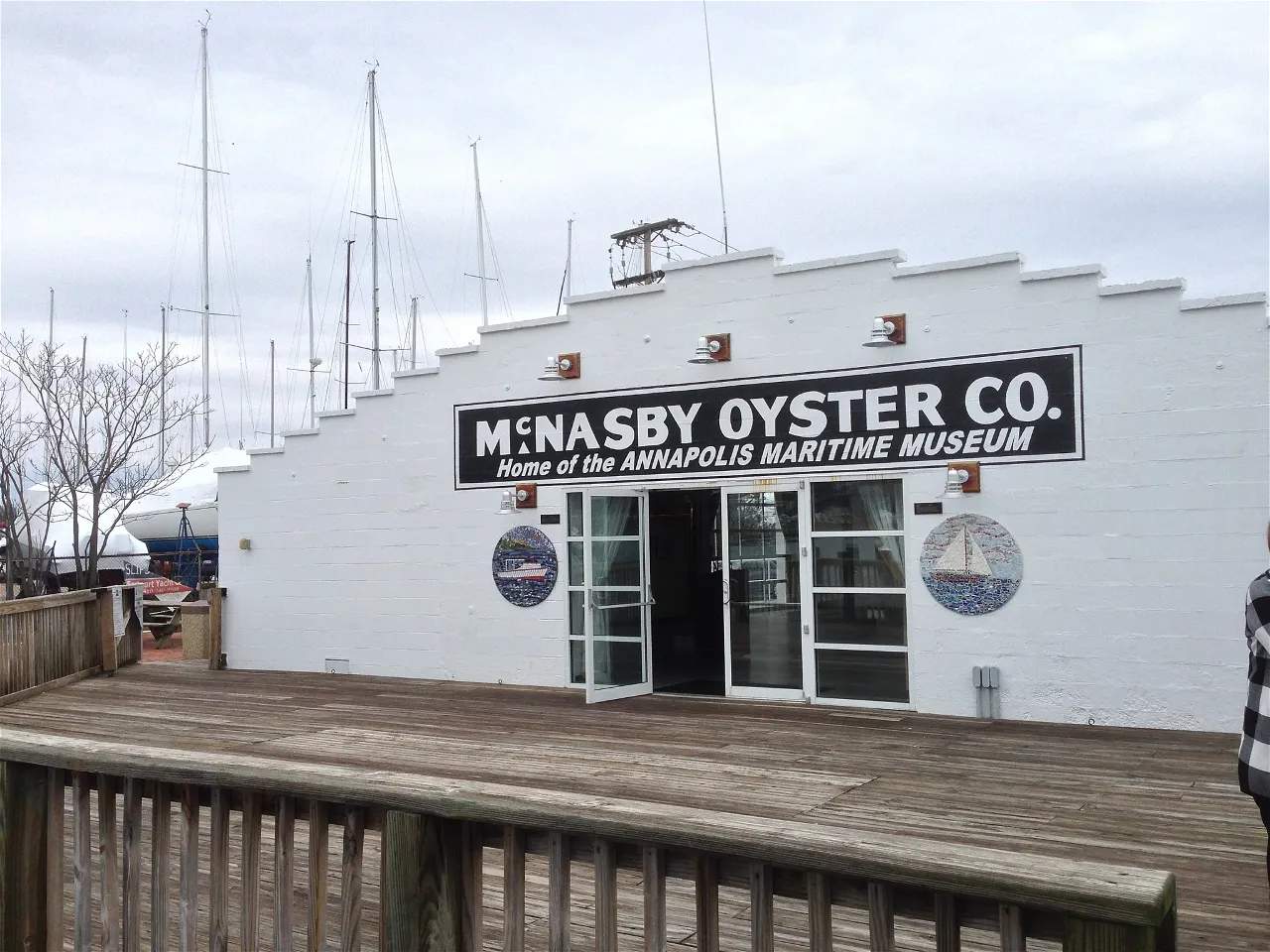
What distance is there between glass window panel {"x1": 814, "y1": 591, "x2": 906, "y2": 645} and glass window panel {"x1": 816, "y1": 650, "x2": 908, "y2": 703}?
138mm

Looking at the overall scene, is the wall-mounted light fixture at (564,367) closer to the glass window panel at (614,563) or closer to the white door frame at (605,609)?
the white door frame at (605,609)

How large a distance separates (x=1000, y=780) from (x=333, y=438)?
9.55 meters

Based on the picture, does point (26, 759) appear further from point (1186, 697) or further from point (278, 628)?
point (278, 628)

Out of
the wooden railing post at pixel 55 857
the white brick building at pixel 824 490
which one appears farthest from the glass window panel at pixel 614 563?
the wooden railing post at pixel 55 857

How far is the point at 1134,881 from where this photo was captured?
6.32 ft

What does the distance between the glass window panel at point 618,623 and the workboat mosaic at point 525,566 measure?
1229 mm

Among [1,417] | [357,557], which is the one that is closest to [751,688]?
[357,557]

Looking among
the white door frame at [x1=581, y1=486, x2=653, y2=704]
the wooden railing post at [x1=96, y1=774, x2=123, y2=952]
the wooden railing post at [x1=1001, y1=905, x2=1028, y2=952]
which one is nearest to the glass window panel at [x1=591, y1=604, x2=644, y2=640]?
the white door frame at [x1=581, y1=486, x2=653, y2=704]

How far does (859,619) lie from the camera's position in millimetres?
11000

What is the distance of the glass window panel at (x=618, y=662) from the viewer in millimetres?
11711

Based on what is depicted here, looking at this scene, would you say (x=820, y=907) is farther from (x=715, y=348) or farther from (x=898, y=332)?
(x=715, y=348)

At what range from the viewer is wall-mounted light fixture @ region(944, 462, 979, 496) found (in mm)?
10469

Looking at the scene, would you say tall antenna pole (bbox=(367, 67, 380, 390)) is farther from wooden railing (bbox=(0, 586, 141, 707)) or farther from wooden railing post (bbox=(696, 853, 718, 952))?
wooden railing post (bbox=(696, 853, 718, 952))

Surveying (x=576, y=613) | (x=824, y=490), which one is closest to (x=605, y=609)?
(x=576, y=613)
